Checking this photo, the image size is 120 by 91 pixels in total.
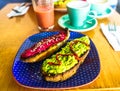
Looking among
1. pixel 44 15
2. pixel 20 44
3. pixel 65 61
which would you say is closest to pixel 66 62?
pixel 65 61

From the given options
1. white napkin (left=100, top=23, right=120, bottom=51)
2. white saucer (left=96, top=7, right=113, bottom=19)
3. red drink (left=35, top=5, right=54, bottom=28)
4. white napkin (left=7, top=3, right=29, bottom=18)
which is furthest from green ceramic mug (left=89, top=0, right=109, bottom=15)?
white napkin (left=7, top=3, right=29, bottom=18)

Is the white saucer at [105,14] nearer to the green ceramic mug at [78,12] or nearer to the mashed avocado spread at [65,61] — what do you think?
the green ceramic mug at [78,12]

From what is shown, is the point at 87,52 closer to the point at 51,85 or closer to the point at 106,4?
the point at 51,85

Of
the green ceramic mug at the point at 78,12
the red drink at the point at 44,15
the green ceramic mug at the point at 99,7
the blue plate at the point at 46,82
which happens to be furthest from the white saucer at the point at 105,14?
the blue plate at the point at 46,82

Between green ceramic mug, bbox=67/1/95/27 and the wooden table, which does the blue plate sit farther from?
green ceramic mug, bbox=67/1/95/27

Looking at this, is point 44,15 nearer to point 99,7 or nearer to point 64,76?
point 99,7

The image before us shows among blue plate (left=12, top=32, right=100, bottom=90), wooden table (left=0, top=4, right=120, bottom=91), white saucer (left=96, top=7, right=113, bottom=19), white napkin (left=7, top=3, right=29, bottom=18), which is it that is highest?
blue plate (left=12, top=32, right=100, bottom=90)
